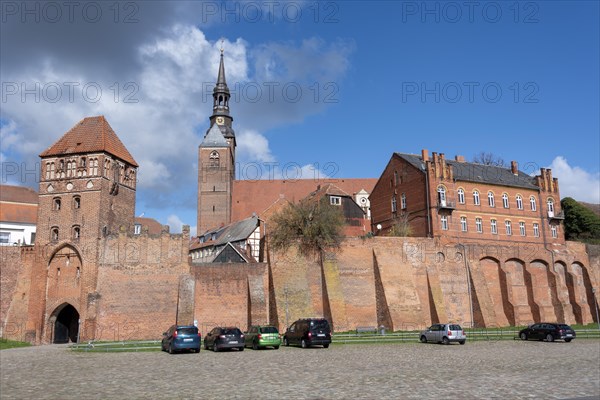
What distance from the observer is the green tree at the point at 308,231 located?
4025 cm

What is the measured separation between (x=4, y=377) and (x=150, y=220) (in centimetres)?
7770

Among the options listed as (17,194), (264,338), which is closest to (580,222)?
(264,338)

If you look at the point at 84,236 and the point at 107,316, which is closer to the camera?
the point at 107,316

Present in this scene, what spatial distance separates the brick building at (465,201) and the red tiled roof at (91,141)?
24.7m

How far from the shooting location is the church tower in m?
77.6

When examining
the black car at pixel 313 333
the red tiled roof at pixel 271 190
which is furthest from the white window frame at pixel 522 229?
the red tiled roof at pixel 271 190

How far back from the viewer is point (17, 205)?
191ft

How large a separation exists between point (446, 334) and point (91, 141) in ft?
96.6

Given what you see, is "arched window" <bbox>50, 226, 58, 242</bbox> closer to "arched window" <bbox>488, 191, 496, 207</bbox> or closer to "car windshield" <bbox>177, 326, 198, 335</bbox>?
"car windshield" <bbox>177, 326, 198, 335</bbox>

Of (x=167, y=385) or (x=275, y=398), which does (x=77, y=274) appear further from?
(x=275, y=398)

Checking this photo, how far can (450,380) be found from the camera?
14.5 meters

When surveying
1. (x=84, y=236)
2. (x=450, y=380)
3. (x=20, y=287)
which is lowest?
(x=450, y=380)

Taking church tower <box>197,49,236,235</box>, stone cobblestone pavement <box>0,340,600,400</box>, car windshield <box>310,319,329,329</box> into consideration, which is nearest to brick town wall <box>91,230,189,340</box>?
stone cobblestone pavement <box>0,340,600,400</box>

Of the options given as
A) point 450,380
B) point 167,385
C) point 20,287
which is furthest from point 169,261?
point 450,380
